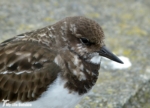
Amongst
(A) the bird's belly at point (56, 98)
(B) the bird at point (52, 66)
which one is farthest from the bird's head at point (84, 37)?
(A) the bird's belly at point (56, 98)

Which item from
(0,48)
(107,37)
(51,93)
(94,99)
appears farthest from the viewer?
(107,37)

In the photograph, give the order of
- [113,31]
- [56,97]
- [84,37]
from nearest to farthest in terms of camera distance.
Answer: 1. [56,97]
2. [84,37]
3. [113,31]

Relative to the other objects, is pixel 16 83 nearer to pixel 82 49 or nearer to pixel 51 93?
pixel 51 93

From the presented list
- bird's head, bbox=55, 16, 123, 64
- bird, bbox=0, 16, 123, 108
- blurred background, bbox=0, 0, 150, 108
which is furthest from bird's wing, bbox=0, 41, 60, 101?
blurred background, bbox=0, 0, 150, 108

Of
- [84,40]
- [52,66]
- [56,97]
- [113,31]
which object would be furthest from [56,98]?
[113,31]

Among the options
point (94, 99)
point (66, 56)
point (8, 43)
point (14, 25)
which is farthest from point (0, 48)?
point (14, 25)

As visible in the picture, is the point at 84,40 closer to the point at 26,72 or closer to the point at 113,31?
the point at 26,72
